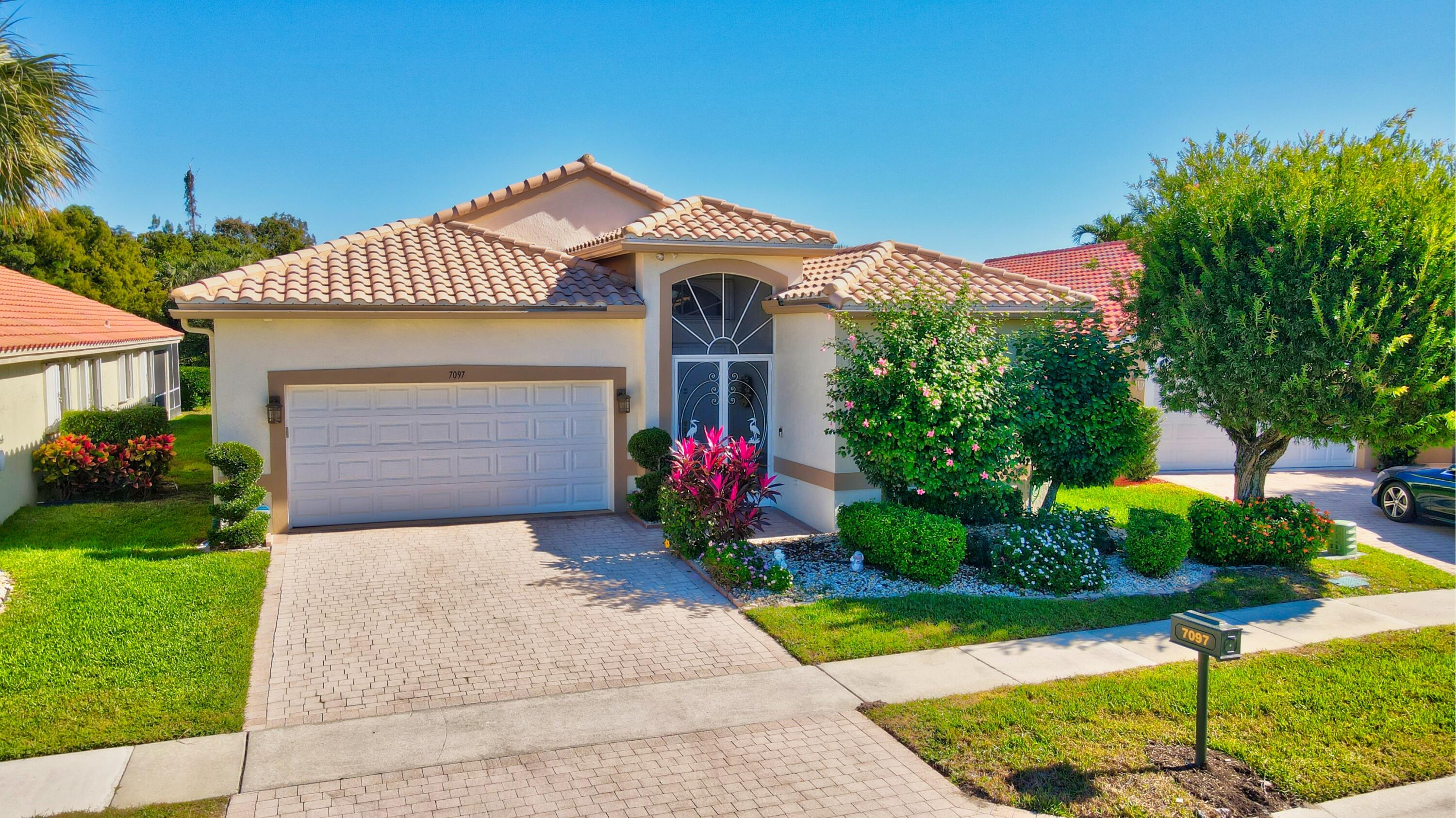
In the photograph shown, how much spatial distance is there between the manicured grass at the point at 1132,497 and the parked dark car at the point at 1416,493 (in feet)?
8.80

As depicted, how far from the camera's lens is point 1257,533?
1174cm

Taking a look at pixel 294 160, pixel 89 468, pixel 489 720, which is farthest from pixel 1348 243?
pixel 294 160

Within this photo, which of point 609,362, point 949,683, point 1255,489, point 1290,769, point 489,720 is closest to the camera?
point 1290,769

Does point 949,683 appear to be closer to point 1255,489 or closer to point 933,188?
point 1255,489

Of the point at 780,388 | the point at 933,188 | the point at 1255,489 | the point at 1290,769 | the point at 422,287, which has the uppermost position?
the point at 933,188

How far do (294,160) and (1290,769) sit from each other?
34564 mm

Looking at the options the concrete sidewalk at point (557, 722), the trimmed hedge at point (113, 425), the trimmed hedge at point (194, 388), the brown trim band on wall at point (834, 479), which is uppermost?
the trimmed hedge at point (194, 388)

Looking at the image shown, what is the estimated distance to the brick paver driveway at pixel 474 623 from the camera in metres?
7.59

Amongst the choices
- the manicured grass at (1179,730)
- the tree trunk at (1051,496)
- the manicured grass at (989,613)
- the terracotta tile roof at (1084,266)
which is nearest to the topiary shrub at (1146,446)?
the tree trunk at (1051,496)

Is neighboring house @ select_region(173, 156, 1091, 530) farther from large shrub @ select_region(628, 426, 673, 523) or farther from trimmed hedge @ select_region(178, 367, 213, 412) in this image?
trimmed hedge @ select_region(178, 367, 213, 412)

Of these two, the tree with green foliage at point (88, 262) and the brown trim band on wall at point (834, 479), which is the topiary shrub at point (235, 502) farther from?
the tree with green foliage at point (88, 262)

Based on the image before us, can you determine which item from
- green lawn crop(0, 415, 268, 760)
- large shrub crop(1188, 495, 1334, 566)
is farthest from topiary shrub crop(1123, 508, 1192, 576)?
green lawn crop(0, 415, 268, 760)

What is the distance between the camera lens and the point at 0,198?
385 inches

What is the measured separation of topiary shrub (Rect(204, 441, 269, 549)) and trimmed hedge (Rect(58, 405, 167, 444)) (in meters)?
5.20
